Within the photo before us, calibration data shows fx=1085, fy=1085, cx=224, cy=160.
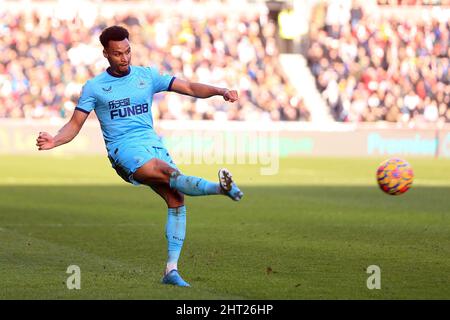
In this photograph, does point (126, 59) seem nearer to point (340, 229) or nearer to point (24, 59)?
point (340, 229)

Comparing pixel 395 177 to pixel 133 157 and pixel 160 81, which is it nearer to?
pixel 160 81

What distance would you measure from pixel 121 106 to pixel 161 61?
1281 inches

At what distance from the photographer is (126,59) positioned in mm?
9727

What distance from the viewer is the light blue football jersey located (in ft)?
32.2

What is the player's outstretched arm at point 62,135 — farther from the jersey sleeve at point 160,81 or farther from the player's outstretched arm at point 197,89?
the player's outstretched arm at point 197,89

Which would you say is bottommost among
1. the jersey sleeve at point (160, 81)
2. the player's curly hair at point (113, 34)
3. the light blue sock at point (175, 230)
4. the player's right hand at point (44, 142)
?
the light blue sock at point (175, 230)

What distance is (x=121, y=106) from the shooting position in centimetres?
983

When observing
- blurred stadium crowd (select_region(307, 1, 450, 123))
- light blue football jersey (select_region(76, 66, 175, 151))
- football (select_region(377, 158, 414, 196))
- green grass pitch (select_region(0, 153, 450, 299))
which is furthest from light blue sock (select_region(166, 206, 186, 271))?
blurred stadium crowd (select_region(307, 1, 450, 123))

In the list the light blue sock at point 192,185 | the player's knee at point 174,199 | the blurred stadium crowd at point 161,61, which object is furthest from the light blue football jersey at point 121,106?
the blurred stadium crowd at point 161,61

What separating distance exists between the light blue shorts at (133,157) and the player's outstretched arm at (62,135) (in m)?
0.40

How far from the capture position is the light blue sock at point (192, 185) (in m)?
8.98

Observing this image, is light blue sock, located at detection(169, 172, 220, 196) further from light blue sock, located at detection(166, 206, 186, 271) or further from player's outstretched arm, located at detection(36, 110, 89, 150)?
player's outstretched arm, located at detection(36, 110, 89, 150)

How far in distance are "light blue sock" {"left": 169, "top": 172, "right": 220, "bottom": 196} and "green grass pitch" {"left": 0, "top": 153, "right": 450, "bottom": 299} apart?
33.5 inches

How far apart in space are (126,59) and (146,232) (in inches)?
224
